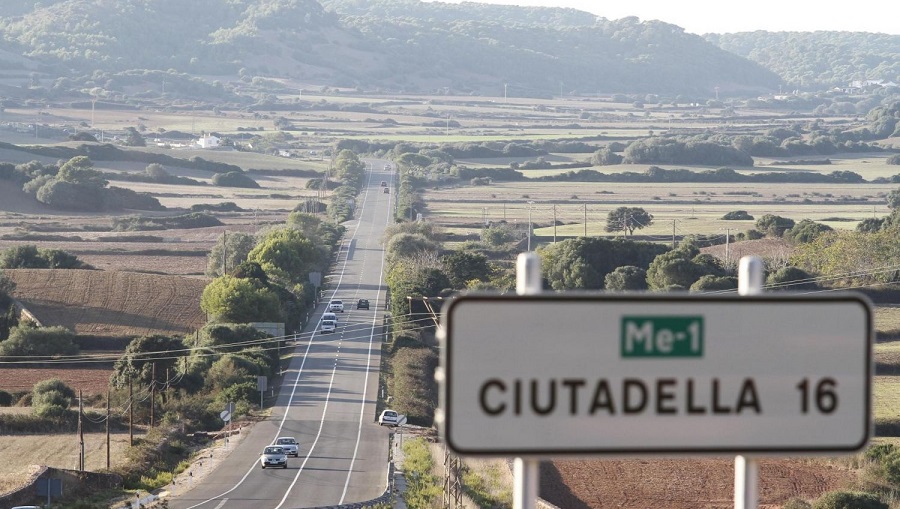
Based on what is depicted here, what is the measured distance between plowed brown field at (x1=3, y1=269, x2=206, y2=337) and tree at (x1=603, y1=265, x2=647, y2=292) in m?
21.0

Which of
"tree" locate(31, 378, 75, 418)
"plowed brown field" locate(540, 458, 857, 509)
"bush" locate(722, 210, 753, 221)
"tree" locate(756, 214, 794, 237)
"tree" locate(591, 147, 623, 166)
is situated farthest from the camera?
"tree" locate(591, 147, 623, 166)

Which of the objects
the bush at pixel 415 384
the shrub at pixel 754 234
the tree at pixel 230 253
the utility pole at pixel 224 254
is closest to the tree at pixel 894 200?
the shrub at pixel 754 234

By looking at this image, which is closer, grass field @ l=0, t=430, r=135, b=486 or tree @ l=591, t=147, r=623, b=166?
grass field @ l=0, t=430, r=135, b=486

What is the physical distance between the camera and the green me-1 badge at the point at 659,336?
394 centimetres

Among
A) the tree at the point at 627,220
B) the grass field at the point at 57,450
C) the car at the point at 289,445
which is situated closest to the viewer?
the grass field at the point at 57,450

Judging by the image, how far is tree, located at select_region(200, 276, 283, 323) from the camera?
65.0m

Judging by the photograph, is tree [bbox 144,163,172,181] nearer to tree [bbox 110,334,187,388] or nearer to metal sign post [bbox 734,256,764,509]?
tree [bbox 110,334,187,388]

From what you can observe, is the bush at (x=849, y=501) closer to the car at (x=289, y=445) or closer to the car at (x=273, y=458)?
the car at (x=273, y=458)

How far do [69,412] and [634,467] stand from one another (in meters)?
19.9

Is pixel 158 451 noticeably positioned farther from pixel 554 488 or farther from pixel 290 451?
pixel 554 488

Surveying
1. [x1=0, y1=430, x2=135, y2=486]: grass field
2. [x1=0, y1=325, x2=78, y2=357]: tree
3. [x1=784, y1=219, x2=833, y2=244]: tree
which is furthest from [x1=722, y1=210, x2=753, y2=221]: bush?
[x1=0, y1=430, x2=135, y2=486]: grass field

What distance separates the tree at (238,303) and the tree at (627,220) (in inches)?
1616

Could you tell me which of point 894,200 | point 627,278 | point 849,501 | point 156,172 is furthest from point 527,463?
point 156,172

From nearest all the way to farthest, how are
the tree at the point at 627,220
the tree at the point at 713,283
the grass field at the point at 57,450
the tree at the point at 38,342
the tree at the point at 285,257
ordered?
the grass field at the point at 57,450 < the tree at the point at 38,342 < the tree at the point at 713,283 < the tree at the point at 285,257 < the tree at the point at 627,220
